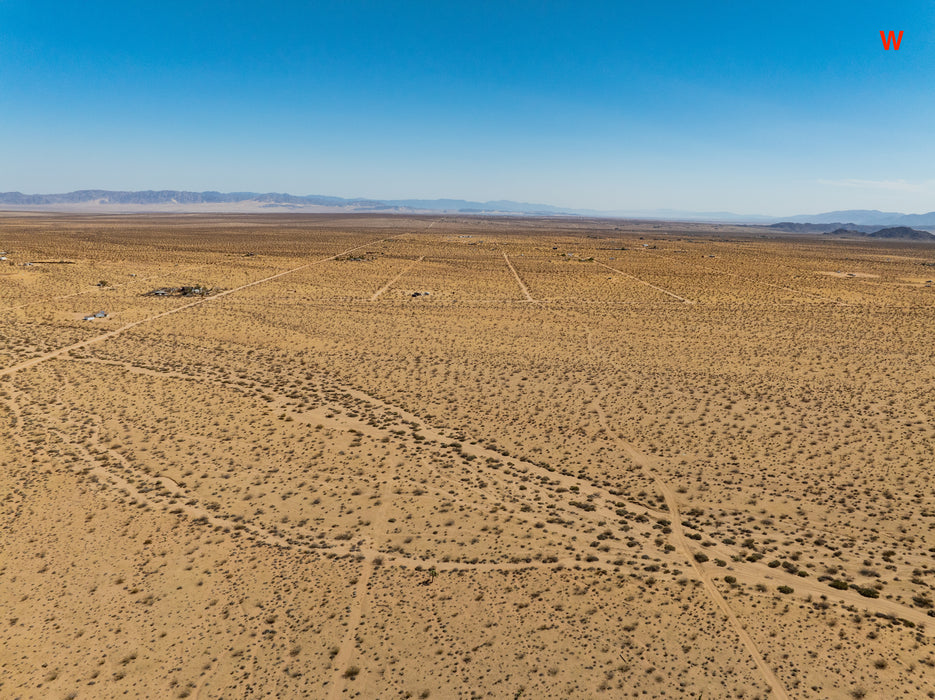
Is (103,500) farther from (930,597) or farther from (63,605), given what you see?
(930,597)

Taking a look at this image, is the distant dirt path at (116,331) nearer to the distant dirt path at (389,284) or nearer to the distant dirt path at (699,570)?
the distant dirt path at (389,284)

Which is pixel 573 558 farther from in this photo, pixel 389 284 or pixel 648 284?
pixel 648 284

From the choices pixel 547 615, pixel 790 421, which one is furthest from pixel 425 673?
pixel 790 421

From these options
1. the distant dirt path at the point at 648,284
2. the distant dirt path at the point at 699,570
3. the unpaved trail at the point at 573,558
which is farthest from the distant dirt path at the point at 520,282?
the distant dirt path at the point at 699,570

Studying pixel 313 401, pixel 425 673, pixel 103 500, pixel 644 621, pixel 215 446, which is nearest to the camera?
pixel 425 673

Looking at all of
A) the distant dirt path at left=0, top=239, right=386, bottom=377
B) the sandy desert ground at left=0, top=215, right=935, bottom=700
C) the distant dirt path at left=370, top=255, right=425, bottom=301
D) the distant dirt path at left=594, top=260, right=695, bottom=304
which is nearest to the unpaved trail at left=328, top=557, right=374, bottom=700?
the sandy desert ground at left=0, top=215, right=935, bottom=700

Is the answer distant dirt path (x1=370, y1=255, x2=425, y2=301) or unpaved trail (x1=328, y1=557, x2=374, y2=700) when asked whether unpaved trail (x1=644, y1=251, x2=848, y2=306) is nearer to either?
→ distant dirt path (x1=370, y1=255, x2=425, y2=301)
